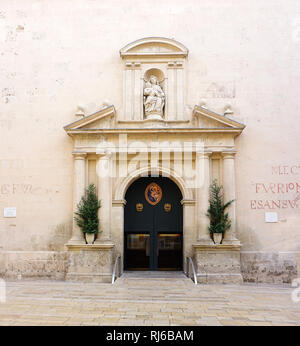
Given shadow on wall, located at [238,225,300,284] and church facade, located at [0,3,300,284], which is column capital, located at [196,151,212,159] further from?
shadow on wall, located at [238,225,300,284]

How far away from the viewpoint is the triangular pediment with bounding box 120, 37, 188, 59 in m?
10.9

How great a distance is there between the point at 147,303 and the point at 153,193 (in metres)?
4.51

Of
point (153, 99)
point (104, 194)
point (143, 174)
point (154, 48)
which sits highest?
point (154, 48)

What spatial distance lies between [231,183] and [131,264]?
3.92 m

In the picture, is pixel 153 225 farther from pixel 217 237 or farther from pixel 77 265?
pixel 77 265

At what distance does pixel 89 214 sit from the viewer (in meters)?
9.95

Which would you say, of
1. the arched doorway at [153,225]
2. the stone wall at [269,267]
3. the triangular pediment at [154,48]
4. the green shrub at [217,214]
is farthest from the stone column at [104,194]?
the stone wall at [269,267]

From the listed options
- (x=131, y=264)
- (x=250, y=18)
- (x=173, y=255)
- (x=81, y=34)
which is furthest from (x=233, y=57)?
(x=131, y=264)

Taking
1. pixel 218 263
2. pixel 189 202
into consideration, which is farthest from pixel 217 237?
pixel 189 202

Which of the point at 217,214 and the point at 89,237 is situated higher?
the point at 217,214

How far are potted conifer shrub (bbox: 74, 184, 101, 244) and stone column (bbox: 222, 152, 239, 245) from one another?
11.4ft

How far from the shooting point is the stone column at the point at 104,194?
10.1 meters

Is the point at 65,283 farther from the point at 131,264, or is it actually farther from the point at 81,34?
the point at 81,34

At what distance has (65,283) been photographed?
9.57 meters
